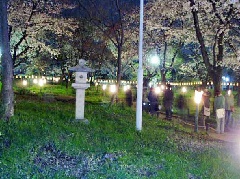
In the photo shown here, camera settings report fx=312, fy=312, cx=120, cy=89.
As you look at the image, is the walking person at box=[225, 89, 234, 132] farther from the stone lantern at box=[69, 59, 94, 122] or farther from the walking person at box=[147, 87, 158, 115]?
the stone lantern at box=[69, 59, 94, 122]

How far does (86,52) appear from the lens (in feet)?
113

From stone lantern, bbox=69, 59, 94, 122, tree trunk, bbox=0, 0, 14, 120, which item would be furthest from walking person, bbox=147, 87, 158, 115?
tree trunk, bbox=0, 0, 14, 120

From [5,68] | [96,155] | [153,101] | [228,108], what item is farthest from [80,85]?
[228,108]

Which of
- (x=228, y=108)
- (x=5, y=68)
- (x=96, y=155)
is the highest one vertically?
(x=5, y=68)

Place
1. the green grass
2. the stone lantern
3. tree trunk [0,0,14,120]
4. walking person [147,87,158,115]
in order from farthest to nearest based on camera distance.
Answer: walking person [147,87,158,115], the stone lantern, tree trunk [0,0,14,120], the green grass

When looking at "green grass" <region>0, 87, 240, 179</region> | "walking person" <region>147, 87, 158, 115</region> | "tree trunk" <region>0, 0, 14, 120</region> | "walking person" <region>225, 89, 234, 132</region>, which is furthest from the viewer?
"walking person" <region>147, 87, 158, 115</region>

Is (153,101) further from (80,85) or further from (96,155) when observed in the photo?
(96,155)

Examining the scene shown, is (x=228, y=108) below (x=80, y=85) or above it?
below

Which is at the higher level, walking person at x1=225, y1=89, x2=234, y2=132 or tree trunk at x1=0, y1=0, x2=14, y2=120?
tree trunk at x1=0, y1=0, x2=14, y2=120

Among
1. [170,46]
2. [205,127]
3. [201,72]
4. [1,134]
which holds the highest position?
[170,46]

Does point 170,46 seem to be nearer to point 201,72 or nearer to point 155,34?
point 155,34

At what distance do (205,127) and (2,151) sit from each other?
37.8 ft

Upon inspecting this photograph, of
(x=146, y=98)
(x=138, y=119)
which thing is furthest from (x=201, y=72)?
(x=138, y=119)

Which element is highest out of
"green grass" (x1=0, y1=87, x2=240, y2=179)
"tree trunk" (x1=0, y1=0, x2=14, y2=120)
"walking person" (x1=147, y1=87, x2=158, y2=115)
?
"tree trunk" (x1=0, y1=0, x2=14, y2=120)
